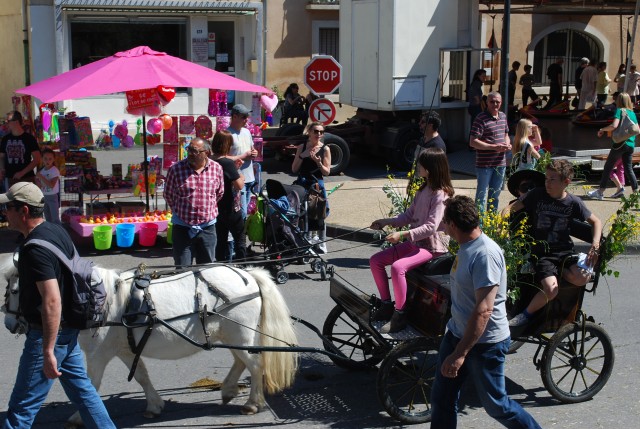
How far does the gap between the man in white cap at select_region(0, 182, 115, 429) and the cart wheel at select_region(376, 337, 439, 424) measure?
188cm

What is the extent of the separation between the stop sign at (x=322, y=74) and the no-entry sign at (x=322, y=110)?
6.5 inches

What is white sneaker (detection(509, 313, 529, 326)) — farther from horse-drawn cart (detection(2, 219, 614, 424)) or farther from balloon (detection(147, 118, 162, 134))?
balloon (detection(147, 118, 162, 134))

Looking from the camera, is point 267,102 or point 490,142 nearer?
point 490,142

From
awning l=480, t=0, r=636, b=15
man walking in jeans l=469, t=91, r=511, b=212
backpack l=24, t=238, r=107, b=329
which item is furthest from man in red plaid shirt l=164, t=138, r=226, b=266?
awning l=480, t=0, r=636, b=15

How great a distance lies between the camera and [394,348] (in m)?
6.12

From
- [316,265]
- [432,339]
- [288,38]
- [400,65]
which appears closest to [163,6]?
[400,65]

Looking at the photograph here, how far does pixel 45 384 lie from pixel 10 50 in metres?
17.6

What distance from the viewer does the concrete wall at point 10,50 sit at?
19953 mm

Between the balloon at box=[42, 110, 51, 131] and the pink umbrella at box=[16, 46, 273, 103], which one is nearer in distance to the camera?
the pink umbrella at box=[16, 46, 273, 103]

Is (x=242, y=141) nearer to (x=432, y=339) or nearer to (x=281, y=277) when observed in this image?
(x=281, y=277)

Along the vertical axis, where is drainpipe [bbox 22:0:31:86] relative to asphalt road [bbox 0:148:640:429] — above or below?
above

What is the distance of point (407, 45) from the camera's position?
59.0 feet

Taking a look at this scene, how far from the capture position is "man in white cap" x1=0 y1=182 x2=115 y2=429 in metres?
4.91

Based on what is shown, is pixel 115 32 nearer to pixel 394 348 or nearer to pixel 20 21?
pixel 20 21
